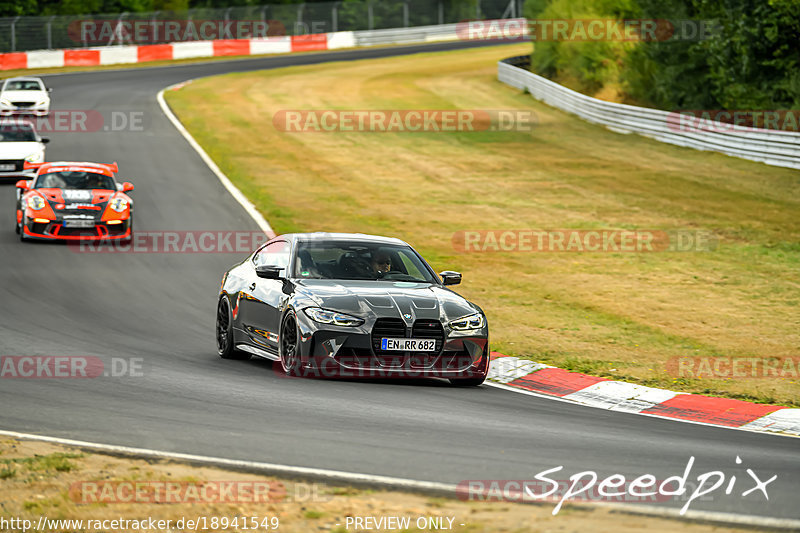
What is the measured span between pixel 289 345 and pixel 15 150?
20288 millimetres

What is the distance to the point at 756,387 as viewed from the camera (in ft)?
38.0

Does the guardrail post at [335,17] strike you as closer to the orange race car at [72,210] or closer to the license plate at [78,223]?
the orange race car at [72,210]

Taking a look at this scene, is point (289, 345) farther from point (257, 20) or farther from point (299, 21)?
point (299, 21)

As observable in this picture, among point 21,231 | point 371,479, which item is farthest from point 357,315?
point 21,231

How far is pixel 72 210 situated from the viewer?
21188 mm

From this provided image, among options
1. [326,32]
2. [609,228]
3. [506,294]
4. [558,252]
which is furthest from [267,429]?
[326,32]

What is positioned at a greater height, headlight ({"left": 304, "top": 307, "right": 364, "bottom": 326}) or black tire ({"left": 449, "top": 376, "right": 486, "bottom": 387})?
headlight ({"left": 304, "top": 307, "right": 364, "bottom": 326})

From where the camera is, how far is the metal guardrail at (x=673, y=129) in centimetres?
3180

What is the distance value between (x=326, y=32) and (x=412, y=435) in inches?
2619

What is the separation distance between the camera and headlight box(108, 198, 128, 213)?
70.6 feet

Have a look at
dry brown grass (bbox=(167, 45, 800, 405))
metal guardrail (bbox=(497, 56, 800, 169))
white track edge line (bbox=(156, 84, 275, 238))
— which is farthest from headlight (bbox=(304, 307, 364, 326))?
metal guardrail (bbox=(497, 56, 800, 169))

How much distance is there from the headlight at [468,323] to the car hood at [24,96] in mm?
33383

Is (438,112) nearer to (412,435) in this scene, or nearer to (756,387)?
(756,387)

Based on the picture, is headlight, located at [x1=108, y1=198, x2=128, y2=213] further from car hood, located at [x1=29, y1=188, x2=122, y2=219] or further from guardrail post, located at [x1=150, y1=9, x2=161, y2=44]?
guardrail post, located at [x1=150, y1=9, x2=161, y2=44]
